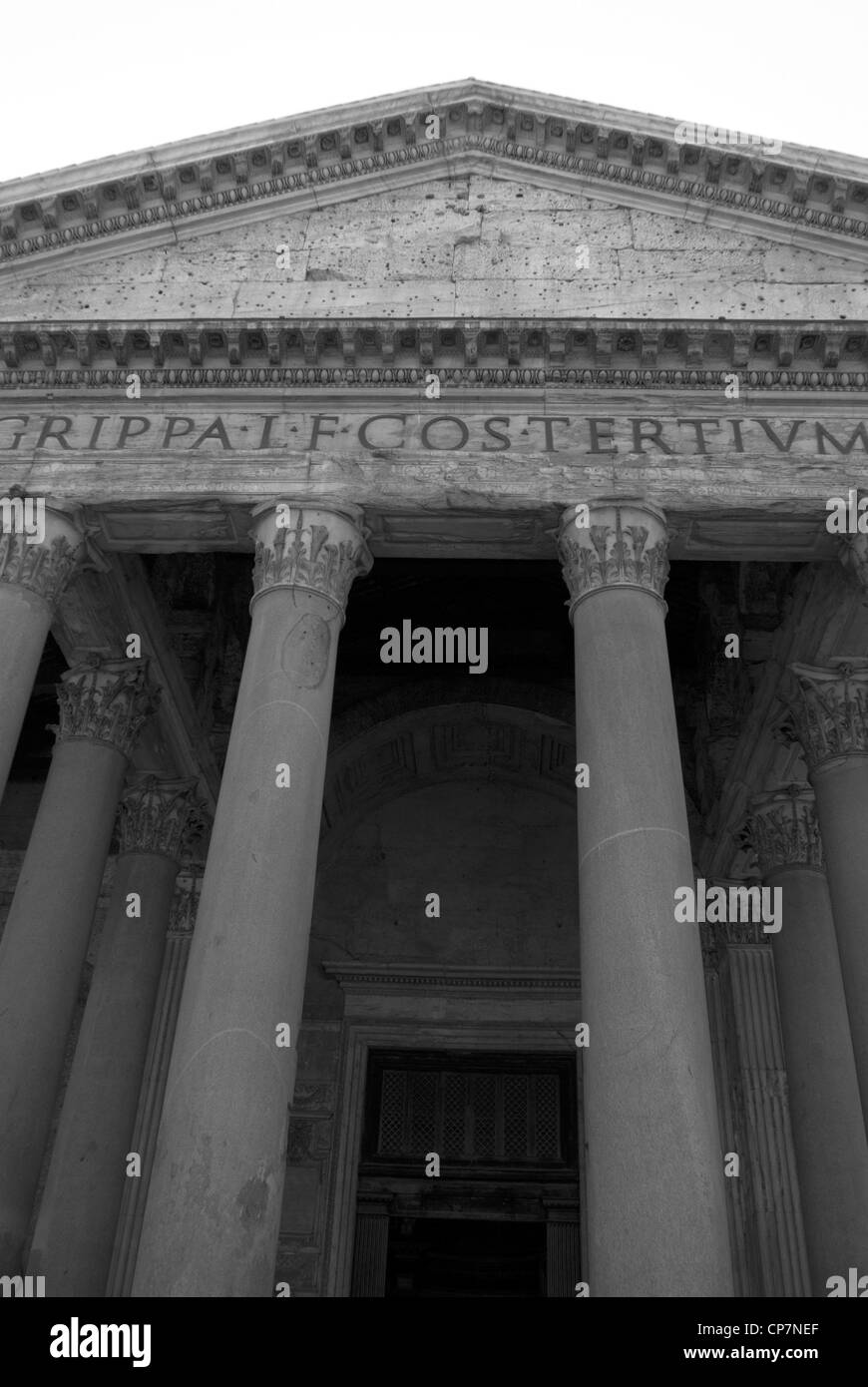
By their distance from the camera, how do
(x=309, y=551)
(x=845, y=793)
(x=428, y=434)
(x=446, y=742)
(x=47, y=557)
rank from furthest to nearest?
(x=446, y=742), (x=845, y=793), (x=428, y=434), (x=47, y=557), (x=309, y=551)

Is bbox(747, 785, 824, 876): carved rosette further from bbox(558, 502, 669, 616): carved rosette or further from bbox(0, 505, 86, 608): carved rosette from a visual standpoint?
bbox(0, 505, 86, 608): carved rosette

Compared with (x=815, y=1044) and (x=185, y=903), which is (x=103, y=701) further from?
(x=815, y=1044)

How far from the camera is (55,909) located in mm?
11734

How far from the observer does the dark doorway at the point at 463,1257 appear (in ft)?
46.8

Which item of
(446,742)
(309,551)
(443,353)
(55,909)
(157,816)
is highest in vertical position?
(446,742)

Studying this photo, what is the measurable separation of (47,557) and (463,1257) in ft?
32.7

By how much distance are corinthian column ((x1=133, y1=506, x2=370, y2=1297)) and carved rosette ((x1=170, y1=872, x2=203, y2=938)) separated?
20.7 feet

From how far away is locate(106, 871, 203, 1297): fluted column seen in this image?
13188mm

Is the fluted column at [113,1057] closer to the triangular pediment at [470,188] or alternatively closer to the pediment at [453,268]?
the pediment at [453,268]

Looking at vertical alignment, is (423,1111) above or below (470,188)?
below

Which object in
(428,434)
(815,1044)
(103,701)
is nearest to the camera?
(428,434)

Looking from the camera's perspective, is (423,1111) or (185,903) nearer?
(423,1111)

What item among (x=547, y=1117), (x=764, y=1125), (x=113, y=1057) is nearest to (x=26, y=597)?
(x=113, y=1057)

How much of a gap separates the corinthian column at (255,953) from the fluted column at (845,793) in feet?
16.9
